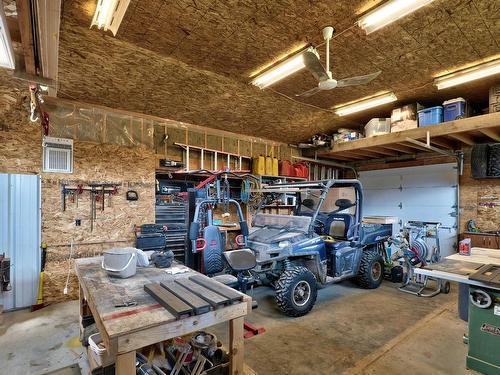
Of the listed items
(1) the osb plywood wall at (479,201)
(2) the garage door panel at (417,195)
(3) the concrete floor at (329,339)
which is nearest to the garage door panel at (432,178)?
(2) the garage door panel at (417,195)

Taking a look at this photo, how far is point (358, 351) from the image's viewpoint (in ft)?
9.59

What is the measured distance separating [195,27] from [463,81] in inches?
168

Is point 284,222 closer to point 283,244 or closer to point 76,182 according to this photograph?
point 283,244

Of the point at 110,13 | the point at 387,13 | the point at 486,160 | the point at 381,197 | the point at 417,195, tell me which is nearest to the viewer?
the point at 110,13

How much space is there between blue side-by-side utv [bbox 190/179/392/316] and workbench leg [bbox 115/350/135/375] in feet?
6.27

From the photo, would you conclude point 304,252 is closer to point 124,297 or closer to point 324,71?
point 324,71

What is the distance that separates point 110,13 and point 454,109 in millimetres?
5657

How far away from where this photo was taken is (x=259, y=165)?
6664 mm

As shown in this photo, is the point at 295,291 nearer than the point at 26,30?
No

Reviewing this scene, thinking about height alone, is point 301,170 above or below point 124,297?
above

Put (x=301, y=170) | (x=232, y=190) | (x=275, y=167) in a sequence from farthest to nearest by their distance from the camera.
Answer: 1. (x=301, y=170)
2. (x=275, y=167)
3. (x=232, y=190)

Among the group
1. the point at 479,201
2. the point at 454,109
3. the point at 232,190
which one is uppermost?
the point at 454,109

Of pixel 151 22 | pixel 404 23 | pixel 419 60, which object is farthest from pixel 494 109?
pixel 151 22

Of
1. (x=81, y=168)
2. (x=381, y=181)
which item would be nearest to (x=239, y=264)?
(x=81, y=168)
